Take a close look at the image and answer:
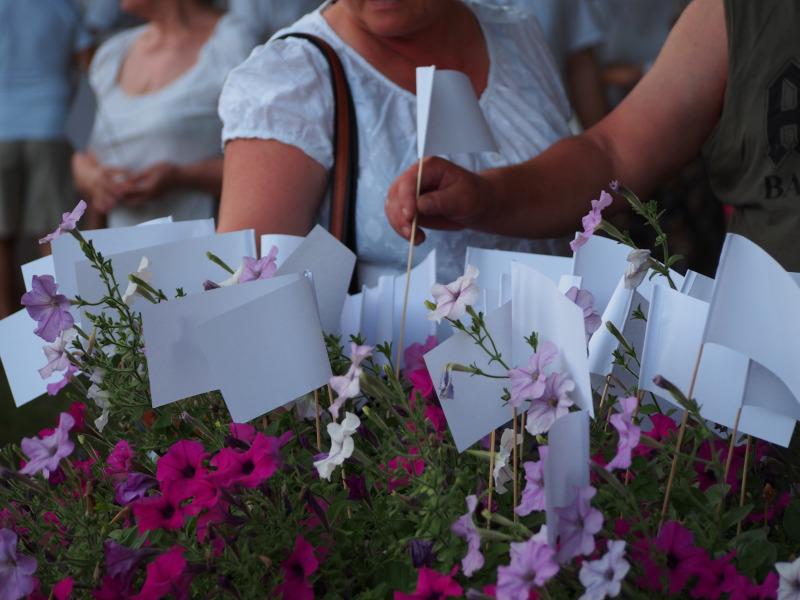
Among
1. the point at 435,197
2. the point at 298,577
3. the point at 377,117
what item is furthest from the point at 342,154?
the point at 298,577

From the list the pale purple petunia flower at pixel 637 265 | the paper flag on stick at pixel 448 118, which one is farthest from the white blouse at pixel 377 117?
the pale purple petunia flower at pixel 637 265

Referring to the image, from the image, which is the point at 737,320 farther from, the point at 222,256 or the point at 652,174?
the point at 652,174

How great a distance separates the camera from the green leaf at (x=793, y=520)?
0.61 metres

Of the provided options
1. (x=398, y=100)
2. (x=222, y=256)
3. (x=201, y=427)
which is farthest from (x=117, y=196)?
(x=201, y=427)

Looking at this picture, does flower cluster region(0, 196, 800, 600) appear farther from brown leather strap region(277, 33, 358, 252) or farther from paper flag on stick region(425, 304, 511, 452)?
brown leather strap region(277, 33, 358, 252)

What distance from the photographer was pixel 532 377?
1.84 ft

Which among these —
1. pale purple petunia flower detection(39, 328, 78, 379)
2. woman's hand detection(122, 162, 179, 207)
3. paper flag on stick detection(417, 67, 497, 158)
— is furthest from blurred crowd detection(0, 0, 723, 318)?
pale purple petunia flower detection(39, 328, 78, 379)

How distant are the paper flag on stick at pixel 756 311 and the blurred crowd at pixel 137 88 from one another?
166 centimetres

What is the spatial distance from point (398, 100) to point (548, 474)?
1063mm

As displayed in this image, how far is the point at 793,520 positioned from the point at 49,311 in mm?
588

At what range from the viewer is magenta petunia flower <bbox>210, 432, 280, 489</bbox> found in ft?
1.90

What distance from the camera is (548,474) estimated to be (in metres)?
0.49

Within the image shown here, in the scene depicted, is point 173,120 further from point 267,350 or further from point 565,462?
point 565,462

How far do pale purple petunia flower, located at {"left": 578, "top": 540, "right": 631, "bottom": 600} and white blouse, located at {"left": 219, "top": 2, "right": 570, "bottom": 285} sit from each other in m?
0.95
